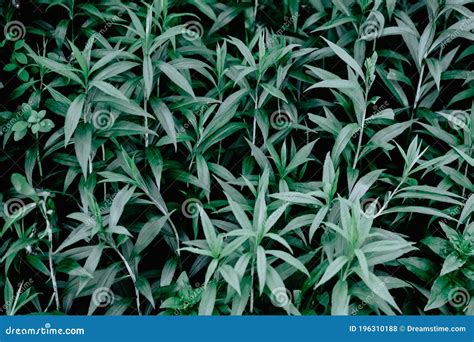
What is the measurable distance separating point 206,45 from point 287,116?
571 mm

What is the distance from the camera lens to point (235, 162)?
2809mm

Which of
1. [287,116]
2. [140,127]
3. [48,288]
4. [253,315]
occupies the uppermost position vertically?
[140,127]

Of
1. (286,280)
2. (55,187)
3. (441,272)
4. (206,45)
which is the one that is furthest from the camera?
(206,45)

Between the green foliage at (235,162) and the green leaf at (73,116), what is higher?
the green leaf at (73,116)

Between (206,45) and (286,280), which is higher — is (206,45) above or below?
above

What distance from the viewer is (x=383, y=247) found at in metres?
2.06

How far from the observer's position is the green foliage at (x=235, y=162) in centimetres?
224

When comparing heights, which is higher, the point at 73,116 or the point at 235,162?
the point at 73,116

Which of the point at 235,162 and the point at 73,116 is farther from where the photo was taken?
the point at 235,162

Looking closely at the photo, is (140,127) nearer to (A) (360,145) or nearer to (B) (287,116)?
(B) (287,116)

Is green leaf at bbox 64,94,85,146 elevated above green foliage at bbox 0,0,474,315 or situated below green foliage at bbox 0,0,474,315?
above

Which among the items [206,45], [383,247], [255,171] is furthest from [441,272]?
[206,45]

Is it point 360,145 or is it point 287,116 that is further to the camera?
point 287,116

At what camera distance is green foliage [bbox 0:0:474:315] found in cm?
224
